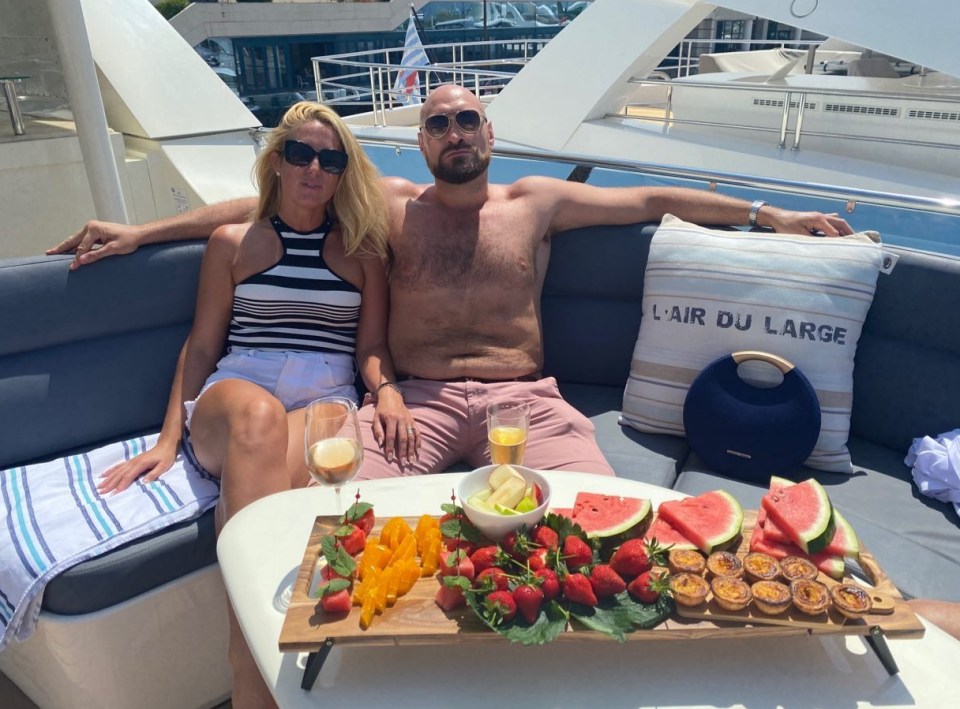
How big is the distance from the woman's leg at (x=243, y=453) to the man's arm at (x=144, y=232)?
711 mm

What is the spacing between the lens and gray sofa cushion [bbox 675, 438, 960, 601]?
195 centimetres

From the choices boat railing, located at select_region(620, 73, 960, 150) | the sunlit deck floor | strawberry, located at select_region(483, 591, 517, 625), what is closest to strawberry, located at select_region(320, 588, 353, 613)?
strawberry, located at select_region(483, 591, 517, 625)

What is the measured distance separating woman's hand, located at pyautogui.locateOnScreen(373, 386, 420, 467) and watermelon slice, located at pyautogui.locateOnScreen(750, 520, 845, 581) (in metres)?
1.20

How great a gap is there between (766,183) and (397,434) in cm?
Answer: 187

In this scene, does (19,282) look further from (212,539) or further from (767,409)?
(767,409)

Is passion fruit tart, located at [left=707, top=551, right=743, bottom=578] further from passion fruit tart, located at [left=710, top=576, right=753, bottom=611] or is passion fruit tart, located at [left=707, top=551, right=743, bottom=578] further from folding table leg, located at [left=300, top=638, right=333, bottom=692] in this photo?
folding table leg, located at [left=300, top=638, right=333, bottom=692]

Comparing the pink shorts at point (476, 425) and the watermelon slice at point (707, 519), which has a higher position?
the watermelon slice at point (707, 519)

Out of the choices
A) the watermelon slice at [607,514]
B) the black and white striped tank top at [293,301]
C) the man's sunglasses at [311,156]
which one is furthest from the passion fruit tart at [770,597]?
the man's sunglasses at [311,156]

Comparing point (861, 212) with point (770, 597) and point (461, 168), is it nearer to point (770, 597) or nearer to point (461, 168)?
point (461, 168)

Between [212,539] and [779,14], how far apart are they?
6739 millimetres

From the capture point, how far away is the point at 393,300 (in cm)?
278

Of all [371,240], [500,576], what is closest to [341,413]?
[500,576]

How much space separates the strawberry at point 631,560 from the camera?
129 cm

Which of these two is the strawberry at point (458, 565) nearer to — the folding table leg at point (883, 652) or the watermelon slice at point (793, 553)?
the watermelon slice at point (793, 553)
